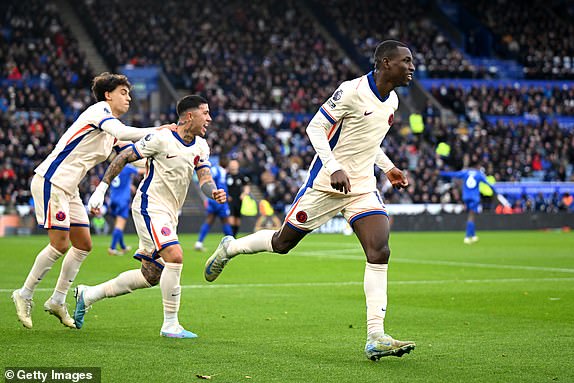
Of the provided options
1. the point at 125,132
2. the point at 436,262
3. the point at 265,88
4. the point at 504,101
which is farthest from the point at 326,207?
the point at 504,101

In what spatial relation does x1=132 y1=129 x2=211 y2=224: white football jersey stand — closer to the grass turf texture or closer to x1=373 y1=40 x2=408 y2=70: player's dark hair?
the grass turf texture

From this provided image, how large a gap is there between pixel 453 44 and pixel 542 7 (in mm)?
6837

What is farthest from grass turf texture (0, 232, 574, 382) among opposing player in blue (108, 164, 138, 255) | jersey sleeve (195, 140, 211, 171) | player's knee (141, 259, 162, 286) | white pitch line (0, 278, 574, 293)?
opposing player in blue (108, 164, 138, 255)

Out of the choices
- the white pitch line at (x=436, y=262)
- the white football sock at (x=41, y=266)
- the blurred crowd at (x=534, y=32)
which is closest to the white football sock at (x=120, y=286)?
the white football sock at (x=41, y=266)

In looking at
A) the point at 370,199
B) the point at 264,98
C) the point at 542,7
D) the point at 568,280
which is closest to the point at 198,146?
the point at 370,199

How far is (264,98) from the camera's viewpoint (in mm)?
46781

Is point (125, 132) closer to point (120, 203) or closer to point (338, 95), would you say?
point (338, 95)

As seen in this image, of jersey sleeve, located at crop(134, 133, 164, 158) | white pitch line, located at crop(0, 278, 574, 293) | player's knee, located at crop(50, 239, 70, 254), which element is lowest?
white pitch line, located at crop(0, 278, 574, 293)

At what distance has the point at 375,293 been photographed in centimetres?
827

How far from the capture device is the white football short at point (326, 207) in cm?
861

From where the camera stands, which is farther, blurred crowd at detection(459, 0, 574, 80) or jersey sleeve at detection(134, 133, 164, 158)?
blurred crowd at detection(459, 0, 574, 80)

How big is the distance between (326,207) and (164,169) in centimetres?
177

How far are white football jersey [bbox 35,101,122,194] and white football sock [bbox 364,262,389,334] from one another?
3316 mm

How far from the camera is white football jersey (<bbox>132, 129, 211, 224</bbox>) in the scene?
9.61 meters
